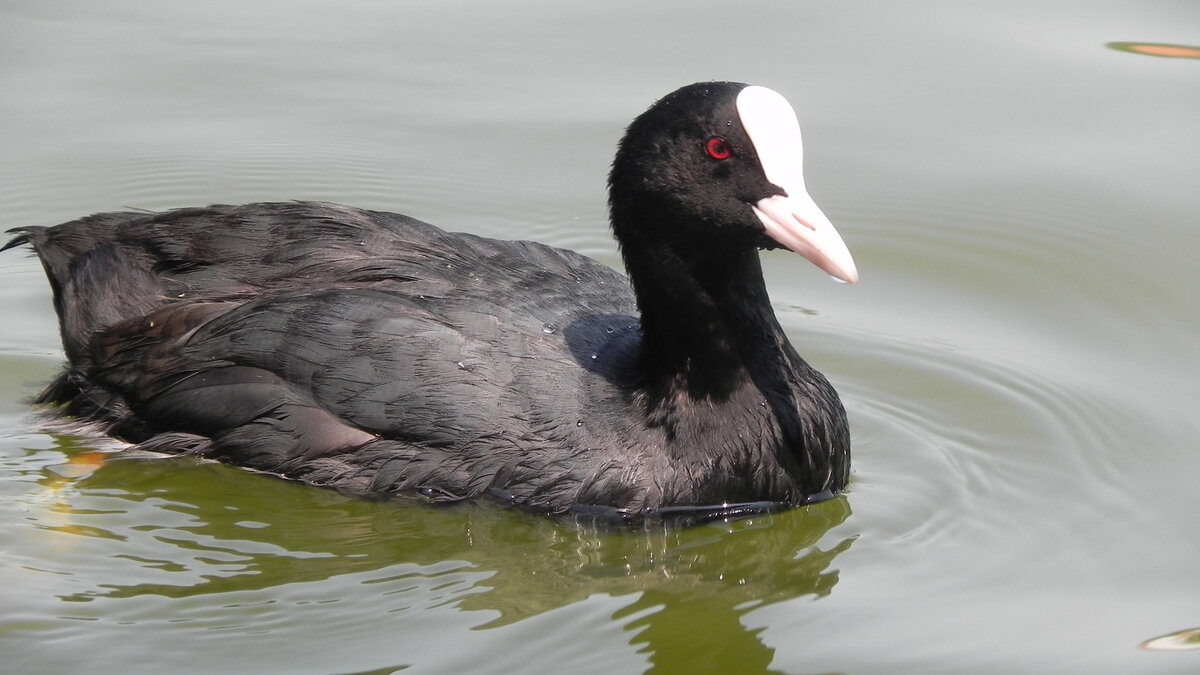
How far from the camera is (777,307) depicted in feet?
21.1

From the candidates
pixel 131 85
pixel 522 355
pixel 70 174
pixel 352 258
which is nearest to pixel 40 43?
pixel 131 85

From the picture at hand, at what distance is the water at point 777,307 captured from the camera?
4656 mm

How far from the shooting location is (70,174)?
732 cm

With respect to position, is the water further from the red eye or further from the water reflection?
the red eye

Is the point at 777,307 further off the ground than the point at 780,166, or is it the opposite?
the point at 780,166

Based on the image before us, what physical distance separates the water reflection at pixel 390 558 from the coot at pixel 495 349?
87 mm

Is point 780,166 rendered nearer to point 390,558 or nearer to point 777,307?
point 390,558

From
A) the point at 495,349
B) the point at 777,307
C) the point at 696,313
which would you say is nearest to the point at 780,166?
the point at 696,313

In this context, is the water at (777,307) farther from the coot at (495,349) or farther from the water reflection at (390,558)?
the coot at (495,349)

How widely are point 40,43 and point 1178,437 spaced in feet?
17.6

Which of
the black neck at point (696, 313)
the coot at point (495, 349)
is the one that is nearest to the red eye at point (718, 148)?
the coot at point (495, 349)

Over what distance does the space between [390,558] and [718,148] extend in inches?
56.3

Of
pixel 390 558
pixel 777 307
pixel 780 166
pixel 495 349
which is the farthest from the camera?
pixel 777 307

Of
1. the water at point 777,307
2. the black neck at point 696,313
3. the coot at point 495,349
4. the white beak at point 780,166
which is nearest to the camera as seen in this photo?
the water at point 777,307
